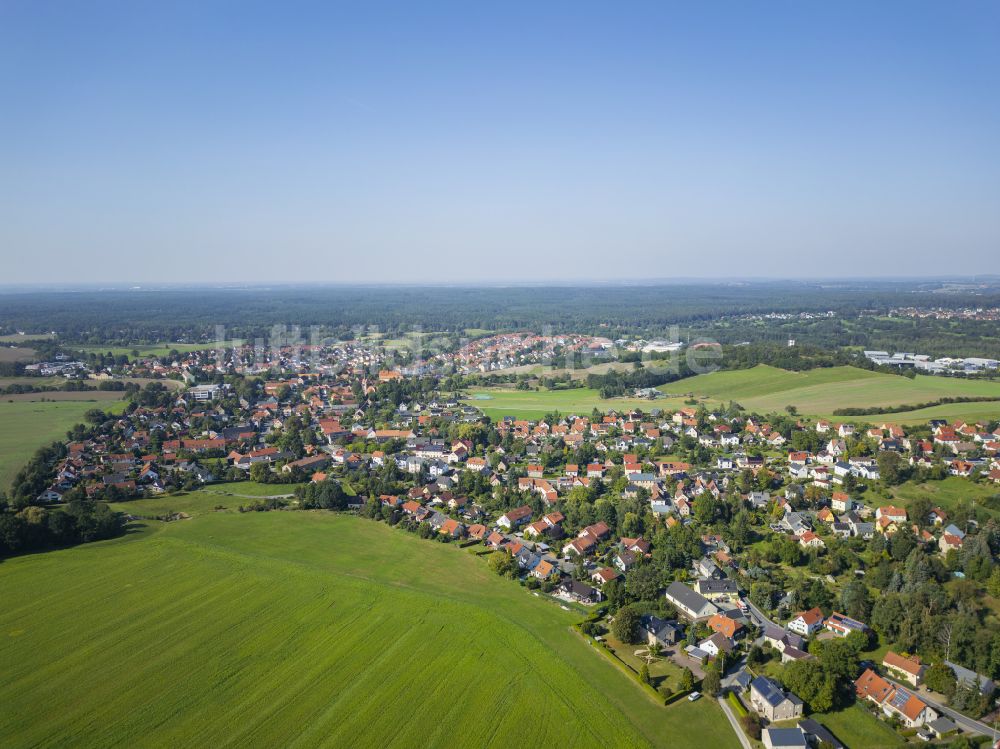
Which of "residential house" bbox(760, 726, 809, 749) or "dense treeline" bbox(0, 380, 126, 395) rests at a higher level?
"dense treeline" bbox(0, 380, 126, 395)

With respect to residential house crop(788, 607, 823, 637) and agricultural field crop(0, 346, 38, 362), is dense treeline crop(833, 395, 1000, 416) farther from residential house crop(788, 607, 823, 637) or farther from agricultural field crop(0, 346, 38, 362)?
agricultural field crop(0, 346, 38, 362)

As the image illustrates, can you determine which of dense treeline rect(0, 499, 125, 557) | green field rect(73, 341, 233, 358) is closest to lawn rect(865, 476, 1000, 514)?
dense treeline rect(0, 499, 125, 557)

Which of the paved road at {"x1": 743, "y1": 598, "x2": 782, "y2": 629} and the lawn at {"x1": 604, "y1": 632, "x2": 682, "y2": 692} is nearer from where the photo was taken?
the lawn at {"x1": 604, "y1": 632, "x2": 682, "y2": 692}

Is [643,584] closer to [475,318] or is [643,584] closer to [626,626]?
[626,626]

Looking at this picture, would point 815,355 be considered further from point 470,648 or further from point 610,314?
point 610,314

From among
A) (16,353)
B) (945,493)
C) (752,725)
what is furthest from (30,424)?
(945,493)

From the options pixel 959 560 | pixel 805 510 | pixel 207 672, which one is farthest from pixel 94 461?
pixel 959 560

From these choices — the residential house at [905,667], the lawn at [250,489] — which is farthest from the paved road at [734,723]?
the lawn at [250,489]

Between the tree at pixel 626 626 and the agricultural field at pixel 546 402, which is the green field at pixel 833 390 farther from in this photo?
the tree at pixel 626 626
